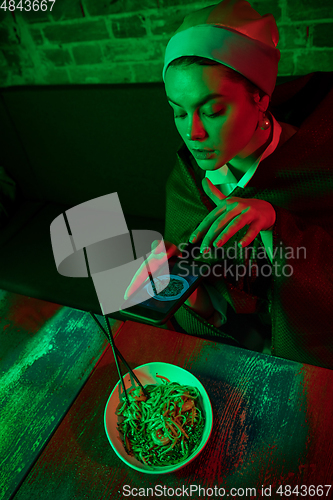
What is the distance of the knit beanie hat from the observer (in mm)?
764

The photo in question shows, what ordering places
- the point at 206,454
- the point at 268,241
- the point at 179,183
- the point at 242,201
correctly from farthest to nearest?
the point at 179,183, the point at 268,241, the point at 242,201, the point at 206,454

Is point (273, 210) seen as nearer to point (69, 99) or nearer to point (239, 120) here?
point (239, 120)

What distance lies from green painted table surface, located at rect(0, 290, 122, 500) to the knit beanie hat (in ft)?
2.38

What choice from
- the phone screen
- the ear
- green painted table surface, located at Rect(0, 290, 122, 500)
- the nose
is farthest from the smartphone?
the ear

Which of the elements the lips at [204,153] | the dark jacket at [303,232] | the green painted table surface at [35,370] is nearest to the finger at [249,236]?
the dark jacket at [303,232]

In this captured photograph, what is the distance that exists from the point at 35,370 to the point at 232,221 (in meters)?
0.64

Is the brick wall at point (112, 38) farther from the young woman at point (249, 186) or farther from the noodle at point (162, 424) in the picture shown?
the noodle at point (162, 424)

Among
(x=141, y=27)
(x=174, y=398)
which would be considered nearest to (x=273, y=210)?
(x=174, y=398)

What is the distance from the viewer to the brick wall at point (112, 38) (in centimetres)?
135

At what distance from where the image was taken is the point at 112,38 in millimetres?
1675

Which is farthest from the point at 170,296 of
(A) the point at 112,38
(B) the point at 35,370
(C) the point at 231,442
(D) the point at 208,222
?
(A) the point at 112,38

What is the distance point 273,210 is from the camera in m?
0.90

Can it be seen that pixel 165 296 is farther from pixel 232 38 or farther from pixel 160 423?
pixel 232 38

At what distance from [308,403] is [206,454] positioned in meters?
0.24
